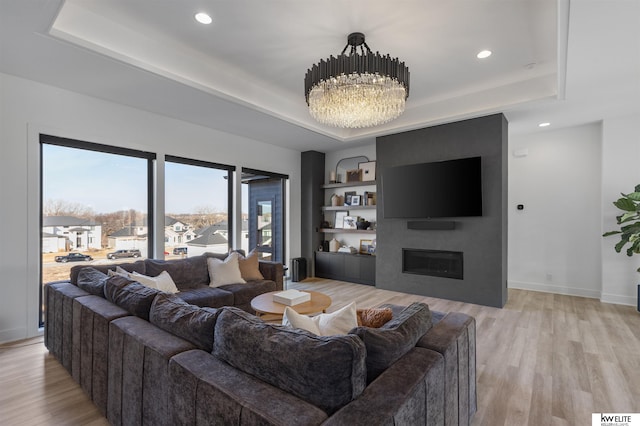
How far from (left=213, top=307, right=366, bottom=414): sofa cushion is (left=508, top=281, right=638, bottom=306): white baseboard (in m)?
5.27

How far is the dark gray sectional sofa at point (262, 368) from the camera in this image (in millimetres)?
1064

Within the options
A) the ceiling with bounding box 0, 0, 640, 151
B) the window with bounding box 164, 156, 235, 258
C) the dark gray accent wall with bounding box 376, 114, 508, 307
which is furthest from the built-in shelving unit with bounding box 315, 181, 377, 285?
the ceiling with bounding box 0, 0, 640, 151

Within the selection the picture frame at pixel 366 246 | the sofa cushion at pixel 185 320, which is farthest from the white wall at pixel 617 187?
the sofa cushion at pixel 185 320

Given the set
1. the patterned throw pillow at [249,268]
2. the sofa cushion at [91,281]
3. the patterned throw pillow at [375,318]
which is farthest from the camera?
the patterned throw pillow at [249,268]

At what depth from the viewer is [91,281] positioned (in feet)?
8.33

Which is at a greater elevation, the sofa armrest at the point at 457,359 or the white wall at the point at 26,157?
the white wall at the point at 26,157

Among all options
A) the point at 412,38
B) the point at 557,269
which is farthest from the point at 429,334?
the point at 557,269

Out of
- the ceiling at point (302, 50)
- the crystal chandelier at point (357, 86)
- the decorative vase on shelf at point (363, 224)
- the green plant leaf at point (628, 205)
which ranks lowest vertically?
the decorative vase on shelf at point (363, 224)

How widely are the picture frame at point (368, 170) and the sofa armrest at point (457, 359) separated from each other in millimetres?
4151

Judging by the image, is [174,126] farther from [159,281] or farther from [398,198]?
[398,198]

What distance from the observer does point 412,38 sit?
3016 mm

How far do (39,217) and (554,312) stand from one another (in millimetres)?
6361

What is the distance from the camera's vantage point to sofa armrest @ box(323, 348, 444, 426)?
0.98 meters

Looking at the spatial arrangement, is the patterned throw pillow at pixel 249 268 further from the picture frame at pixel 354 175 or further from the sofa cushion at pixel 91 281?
the picture frame at pixel 354 175
